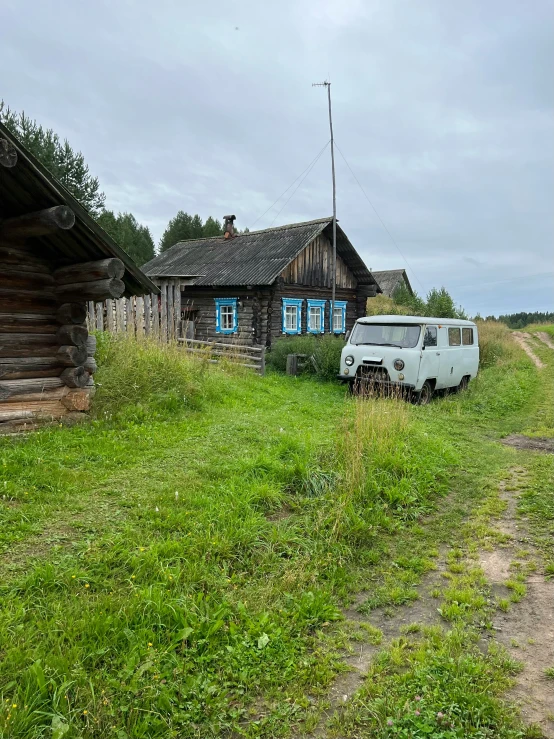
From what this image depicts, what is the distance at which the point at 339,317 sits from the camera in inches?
800

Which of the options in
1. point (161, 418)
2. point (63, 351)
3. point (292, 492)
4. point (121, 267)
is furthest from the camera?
point (161, 418)

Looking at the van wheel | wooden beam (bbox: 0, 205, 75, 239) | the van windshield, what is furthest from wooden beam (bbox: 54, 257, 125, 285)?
the van wheel

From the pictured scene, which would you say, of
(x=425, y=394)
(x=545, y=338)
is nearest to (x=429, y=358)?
(x=425, y=394)

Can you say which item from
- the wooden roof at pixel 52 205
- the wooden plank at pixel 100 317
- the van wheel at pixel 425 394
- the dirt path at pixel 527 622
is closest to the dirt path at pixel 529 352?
the van wheel at pixel 425 394

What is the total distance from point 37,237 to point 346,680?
6475 mm

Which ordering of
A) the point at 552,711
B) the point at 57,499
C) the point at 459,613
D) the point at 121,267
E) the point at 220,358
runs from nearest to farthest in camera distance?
the point at 552,711 → the point at 459,613 → the point at 57,499 → the point at 121,267 → the point at 220,358

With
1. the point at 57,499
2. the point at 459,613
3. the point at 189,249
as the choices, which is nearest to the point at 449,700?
the point at 459,613

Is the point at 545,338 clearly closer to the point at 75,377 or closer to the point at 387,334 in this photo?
the point at 387,334

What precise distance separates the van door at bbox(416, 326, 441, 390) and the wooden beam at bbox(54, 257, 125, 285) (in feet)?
21.7

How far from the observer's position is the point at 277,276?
A: 16031 millimetres

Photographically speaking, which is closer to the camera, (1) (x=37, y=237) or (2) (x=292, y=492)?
(2) (x=292, y=492)

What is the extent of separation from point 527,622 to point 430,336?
7992 mm

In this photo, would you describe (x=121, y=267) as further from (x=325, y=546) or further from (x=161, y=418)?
(x=325, y=546)

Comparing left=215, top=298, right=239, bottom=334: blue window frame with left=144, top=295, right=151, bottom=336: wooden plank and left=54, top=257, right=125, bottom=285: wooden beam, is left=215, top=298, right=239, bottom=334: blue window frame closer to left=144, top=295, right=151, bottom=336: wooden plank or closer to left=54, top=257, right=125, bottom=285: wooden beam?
left=144, top=295, right=151, bottom=336: wooden plank
